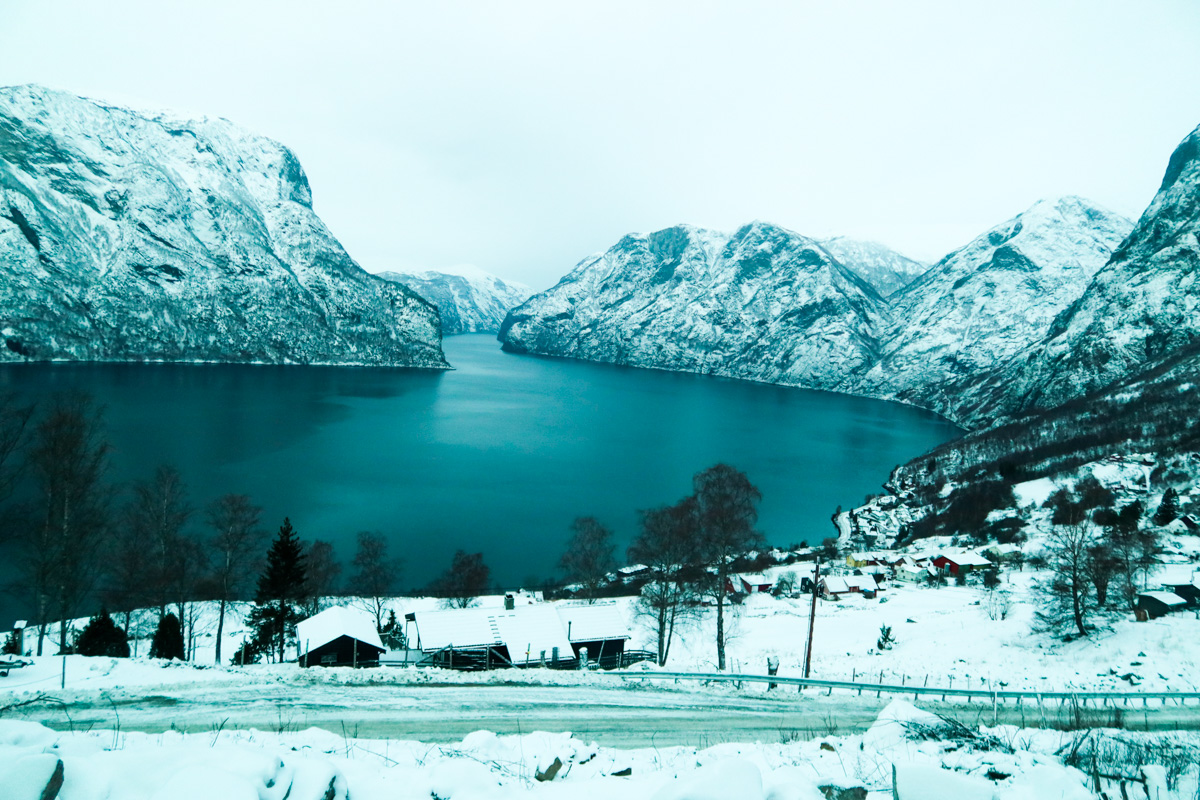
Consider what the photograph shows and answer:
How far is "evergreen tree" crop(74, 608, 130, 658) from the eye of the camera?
1731 cm

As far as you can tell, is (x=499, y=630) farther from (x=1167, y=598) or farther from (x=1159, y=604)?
(x=1167, y=598)

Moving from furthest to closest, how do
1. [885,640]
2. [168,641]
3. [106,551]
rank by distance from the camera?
[106,551] → [885,640] → [168,641]

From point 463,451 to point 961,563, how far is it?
192ft

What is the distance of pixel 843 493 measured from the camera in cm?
7231

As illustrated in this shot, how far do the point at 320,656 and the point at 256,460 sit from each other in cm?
5102

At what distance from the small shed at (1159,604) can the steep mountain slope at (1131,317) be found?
126 metres

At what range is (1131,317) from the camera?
124 metres

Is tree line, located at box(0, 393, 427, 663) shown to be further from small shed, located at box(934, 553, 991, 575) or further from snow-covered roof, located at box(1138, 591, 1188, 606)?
small shed, located at box(934, 553, 991, 575)

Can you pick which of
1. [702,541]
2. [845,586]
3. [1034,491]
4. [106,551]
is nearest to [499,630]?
[702,541]

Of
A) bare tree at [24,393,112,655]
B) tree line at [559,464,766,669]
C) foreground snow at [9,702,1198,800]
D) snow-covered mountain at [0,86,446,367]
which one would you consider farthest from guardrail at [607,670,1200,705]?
snow-covered mountain at [0,86,446,367]

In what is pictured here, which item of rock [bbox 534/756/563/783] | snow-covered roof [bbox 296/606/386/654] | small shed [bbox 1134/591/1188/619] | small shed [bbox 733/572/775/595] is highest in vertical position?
rock [bbox 534/756/563/783]

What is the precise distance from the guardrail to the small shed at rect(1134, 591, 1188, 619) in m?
10.1

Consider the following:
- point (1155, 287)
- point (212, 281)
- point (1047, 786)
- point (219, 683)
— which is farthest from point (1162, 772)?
point (212, 281)

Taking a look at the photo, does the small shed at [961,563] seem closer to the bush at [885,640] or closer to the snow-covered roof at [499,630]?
the bush at [885,640]
